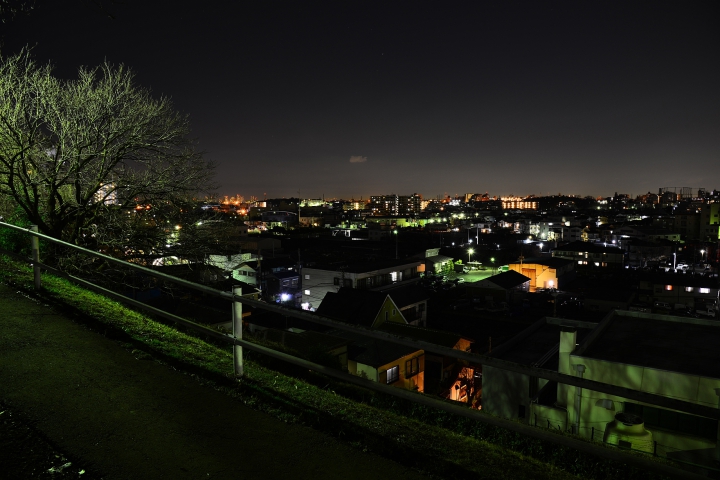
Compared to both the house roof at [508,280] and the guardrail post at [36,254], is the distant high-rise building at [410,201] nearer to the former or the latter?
the house roof at [508,280]

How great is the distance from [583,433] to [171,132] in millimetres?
11062

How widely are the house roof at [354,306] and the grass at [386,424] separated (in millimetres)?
15514

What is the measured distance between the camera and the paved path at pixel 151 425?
2.15 meters

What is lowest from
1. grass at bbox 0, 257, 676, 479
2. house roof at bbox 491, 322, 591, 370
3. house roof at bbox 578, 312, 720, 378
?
house roof at bbox 491, 322, 591, 370

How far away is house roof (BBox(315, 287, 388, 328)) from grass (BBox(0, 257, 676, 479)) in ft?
50.9

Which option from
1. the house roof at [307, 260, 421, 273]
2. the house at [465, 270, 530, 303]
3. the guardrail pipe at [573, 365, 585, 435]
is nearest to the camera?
the guardrail pipe at [573, 365, 585, 435]

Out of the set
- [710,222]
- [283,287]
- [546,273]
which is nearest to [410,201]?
[710,222]

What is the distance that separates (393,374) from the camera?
1332 cm

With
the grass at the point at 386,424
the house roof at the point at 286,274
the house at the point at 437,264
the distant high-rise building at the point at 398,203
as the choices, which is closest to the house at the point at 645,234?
the house at the point at 437,264

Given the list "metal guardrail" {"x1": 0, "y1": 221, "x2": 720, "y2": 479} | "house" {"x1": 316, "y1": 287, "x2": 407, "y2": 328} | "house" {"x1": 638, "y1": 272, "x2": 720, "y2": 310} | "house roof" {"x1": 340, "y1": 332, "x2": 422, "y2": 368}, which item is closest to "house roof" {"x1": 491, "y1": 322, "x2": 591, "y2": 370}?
"house roof" {"x1": 340, "y1": 332, "x2": 422, "y2": 368}

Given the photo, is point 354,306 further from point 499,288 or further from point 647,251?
point 647,251

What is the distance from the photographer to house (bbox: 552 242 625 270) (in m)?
46.3

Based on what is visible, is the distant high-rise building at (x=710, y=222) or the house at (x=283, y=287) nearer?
the house at (x=283, y=287)

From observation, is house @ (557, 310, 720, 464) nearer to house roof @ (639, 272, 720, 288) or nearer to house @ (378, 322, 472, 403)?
house @ (378, 322, 472, 403)
